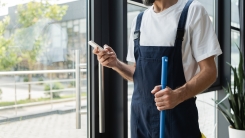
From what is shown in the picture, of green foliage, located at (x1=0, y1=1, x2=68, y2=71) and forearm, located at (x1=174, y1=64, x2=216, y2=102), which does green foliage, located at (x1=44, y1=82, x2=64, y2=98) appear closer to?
green foliage, located at (x1=0, y1=1, x2=68, y2=71)

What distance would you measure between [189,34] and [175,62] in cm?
13

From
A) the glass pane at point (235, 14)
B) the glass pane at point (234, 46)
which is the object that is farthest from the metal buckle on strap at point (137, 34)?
the glass pane at point (235, 14)

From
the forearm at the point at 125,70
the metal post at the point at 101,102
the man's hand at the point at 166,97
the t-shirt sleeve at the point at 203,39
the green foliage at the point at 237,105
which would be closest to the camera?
the man's hand at the point at 166,97

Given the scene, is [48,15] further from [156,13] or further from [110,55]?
[156,13]

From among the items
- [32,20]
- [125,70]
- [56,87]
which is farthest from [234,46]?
[32,20]

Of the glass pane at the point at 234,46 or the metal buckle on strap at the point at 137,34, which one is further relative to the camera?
the glass pane at the point at 234,46

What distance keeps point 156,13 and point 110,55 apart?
0.97 ft

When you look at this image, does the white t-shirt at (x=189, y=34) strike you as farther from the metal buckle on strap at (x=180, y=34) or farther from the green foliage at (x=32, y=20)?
the green foliage at (x=32, y=20)

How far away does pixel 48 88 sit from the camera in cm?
137

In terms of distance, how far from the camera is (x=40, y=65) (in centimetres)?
134

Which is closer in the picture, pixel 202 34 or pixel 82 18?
pixel 202 34

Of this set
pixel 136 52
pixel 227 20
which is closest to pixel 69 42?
pixel 136 52

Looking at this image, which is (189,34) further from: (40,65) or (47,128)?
(47,128)

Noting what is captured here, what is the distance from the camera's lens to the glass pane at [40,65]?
1.21 meters
